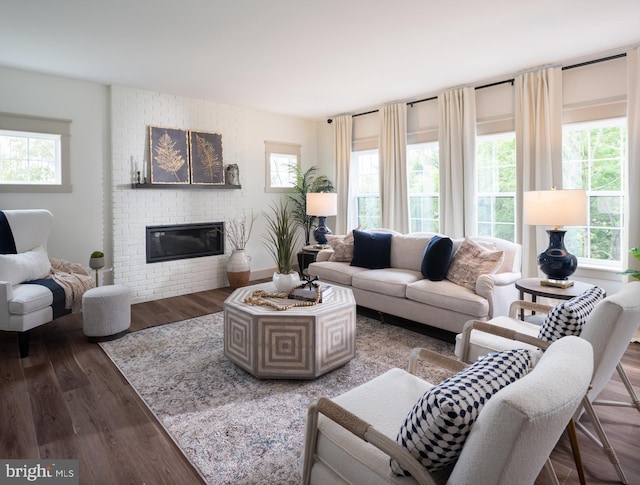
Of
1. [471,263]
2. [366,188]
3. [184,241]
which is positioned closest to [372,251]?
[471,263]

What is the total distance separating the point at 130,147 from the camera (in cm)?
469

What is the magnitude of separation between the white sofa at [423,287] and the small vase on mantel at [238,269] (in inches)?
51.6

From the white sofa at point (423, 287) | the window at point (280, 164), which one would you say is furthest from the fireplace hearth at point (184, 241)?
the white sofa at point (423, 287)

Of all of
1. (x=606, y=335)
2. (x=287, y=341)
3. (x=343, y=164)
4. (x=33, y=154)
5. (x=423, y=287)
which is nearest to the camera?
(x=606, y=335)

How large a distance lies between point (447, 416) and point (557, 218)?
267 centimetres

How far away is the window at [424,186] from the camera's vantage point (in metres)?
5.20

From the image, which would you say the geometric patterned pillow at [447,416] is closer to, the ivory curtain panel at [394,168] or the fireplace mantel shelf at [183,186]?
the ivory curtain panel at [394,168]

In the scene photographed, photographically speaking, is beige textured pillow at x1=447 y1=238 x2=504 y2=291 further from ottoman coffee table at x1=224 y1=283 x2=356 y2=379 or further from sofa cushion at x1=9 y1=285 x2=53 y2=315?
sofa cushion at x1=9 y1=285 x2=53 y2=315

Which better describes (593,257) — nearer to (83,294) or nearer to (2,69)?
(83,294)

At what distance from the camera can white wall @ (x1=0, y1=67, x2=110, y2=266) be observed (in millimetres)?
4000

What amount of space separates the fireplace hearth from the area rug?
147cm

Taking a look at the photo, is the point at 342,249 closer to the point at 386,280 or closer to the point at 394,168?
the point at 386,280

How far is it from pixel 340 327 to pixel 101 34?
10.1 feet

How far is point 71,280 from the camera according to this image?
3621mm
